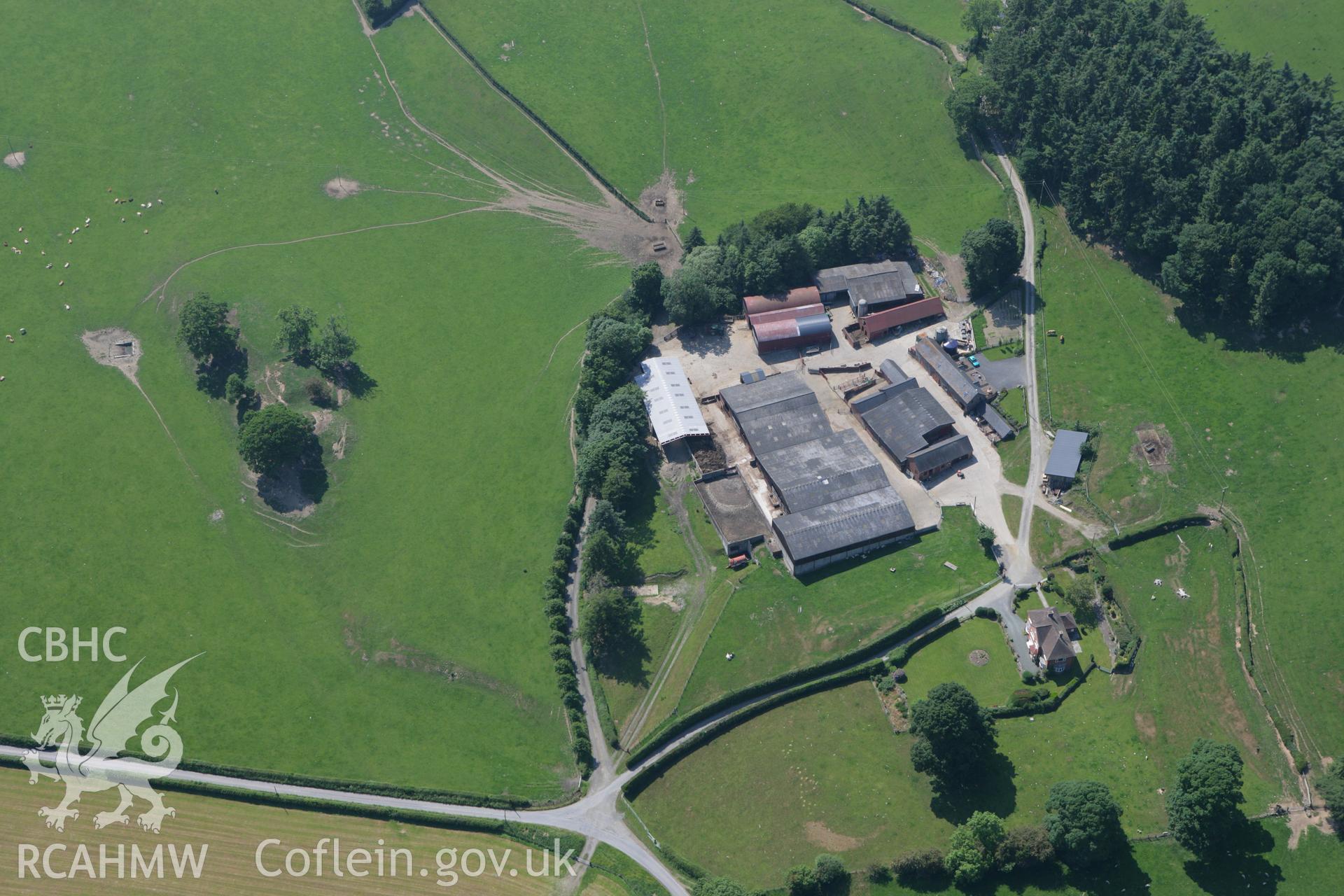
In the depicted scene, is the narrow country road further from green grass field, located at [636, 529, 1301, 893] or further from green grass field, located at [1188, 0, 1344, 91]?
green grass field, located at [1188, 0, 1344, 91]

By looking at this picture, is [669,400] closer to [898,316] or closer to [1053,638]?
[898,316]

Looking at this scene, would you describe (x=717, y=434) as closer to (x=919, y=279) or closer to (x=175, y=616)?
(x=919, y=279)

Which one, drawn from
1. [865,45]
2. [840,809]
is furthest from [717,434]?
[865,45]

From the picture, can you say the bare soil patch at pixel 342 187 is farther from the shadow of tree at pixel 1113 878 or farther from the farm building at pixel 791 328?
the shadow of tree at pixel 1113 878

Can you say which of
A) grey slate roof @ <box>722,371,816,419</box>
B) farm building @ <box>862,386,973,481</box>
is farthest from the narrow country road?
grey slate roof @ <box>722,371,816,419</box>

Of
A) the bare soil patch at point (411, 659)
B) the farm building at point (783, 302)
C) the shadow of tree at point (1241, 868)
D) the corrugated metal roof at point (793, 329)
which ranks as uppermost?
the farm building at point (783, 302)

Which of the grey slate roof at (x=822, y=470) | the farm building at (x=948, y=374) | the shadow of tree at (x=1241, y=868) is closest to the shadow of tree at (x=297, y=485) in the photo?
the grey slate roof at (x=822, y=470)
